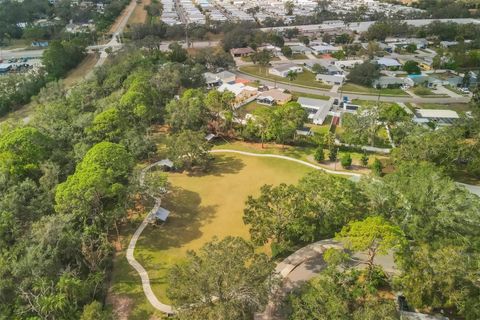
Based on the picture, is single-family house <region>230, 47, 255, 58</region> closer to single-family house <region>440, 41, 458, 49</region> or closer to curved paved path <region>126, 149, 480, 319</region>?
single-family house <region>440, 41, 458, 49</region>

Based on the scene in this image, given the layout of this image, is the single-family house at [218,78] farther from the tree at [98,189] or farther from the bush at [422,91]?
the tree at [98,189]

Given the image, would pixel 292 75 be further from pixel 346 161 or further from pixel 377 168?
pixel 377 168

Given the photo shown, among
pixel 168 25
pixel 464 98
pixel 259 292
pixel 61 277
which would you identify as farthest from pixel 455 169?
pixel 168 25

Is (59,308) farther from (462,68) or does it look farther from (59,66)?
(462,68)

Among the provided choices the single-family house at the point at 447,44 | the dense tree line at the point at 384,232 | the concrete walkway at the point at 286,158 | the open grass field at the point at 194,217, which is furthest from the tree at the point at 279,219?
the single-family house at the point at 447,44

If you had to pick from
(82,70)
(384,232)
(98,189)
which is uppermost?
(98,189)

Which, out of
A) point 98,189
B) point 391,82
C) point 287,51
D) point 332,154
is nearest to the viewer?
point 98,189

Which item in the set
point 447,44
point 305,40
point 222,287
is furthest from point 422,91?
point 222,287
